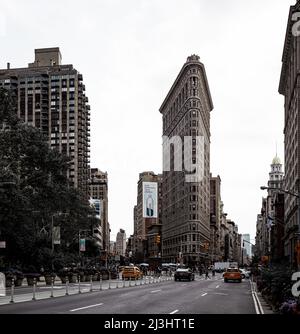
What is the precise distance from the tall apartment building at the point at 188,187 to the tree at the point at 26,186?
36.8m

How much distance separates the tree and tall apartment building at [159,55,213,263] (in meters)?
36.8

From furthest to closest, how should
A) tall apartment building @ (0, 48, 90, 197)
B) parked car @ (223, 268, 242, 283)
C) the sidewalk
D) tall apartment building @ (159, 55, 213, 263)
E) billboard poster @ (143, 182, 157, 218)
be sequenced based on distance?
1. tall apartment building @ (0, 48, 90, 197)
2. tall apartment building @ (159, 55, 213, 263)
3. parked car @ (223, 268, 242, 283)
4. billboard poster @ (143, 182, 157, 218)
5. the sidewalk

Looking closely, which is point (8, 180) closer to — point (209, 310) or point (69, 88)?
point (209, 310)

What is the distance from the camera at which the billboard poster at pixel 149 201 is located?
5307 centimetres

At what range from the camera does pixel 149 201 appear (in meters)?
54.7

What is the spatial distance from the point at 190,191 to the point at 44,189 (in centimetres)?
8790

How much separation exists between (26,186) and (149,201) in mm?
15953

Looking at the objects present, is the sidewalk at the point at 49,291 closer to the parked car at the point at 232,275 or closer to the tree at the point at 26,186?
the tree at the point at 26,186

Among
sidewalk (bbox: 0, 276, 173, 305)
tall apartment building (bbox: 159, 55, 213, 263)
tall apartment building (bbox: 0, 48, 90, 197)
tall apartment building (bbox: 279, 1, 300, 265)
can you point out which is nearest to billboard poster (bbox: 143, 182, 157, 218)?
sidewalk (bbox: 0, 276, 173, 305)

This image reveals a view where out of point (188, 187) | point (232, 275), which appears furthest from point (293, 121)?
point (232, 275)

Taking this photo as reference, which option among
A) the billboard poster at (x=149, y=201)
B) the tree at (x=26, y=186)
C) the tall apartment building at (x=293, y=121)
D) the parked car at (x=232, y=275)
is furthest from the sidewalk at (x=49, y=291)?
the tall apartment building at (x=293, y=121)

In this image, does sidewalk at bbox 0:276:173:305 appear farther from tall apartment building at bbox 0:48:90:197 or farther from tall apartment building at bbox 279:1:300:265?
tall apartment building at bbox 0:48:90:197

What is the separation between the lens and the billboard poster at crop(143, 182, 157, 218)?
174 feet

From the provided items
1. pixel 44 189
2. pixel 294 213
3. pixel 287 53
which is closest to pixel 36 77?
pixel 287 53
